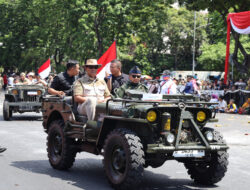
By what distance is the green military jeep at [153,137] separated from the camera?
6.73 meters

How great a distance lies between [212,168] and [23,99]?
12887mm

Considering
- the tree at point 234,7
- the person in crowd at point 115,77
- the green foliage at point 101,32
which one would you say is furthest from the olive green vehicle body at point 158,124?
the green foliage at point 101,32

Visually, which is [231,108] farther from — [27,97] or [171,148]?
[171,148]

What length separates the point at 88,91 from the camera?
8.55m

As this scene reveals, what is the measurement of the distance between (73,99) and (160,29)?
32.1m

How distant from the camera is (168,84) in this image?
13.3 meters

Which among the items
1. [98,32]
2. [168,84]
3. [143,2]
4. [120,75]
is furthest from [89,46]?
[120,75]

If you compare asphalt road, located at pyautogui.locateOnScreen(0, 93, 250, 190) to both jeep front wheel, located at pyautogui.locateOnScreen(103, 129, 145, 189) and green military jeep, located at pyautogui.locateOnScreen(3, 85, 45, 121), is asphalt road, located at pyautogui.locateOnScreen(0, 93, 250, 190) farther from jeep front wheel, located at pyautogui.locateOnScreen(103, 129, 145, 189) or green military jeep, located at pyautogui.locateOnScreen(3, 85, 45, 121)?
green military jeep, located at pyautogui.locateOnScreen(3, 85, 45, 121)

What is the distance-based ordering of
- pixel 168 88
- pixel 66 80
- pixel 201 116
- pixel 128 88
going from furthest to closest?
pixel 168 88, pixel 66 80, pixel 128 88, pixel 201 116

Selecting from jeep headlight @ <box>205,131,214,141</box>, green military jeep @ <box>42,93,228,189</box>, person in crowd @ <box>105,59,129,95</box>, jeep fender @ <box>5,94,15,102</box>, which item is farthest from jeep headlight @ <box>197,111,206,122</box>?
jeep fender @ <box>5,94,15,102</box>

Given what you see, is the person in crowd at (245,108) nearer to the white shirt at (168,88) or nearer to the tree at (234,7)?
the tree at (234,7)

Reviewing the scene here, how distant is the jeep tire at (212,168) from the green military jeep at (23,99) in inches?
470

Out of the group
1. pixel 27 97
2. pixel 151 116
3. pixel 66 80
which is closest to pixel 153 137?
Result: pixel 151 116

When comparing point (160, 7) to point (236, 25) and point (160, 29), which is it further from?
point (236, 25)
